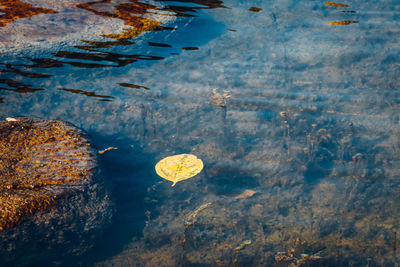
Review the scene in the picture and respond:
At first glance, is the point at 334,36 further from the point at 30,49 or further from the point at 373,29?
the point at 30,49

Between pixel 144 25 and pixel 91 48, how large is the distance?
0.86 metres

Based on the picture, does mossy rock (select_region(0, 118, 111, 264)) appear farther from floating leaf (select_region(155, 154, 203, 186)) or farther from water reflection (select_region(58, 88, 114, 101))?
water reflection (select_region(58, 88, 114, 101))

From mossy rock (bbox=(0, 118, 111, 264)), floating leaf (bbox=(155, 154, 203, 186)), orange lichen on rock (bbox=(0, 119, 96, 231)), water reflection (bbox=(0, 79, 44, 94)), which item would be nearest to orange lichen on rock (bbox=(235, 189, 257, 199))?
floating leaf (bbox=(155, 154, 203, 186))

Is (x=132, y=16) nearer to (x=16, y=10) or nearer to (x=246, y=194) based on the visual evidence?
(x=16, y=10)

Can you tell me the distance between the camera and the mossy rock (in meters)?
2.36

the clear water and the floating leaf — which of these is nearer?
the clear water

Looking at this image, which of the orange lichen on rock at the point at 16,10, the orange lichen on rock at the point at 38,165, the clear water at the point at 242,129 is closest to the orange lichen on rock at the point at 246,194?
the clear water at the point at 242,129

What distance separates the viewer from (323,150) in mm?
3176

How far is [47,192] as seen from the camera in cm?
249

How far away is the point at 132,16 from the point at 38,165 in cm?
302

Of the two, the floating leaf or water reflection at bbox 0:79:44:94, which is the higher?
water reflection at bbox 0:79:44:94

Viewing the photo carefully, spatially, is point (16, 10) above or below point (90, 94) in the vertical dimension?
above

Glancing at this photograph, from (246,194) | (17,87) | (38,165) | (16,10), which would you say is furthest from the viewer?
(16,10)

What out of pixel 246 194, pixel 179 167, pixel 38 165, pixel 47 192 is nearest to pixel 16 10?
pixel 38 165
